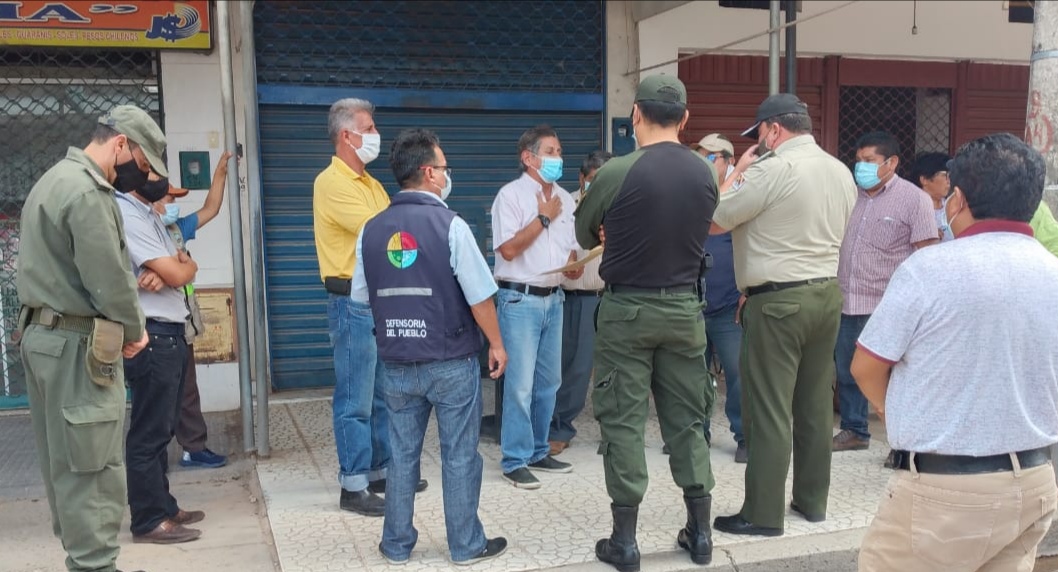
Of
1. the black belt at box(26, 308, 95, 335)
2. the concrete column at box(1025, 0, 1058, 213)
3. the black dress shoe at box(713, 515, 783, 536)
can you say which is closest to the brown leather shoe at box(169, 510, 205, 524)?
the black belt at box(26, 308, 95, 335)

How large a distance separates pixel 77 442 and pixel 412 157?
1.66m

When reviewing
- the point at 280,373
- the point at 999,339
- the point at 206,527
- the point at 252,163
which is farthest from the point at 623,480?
the point at 280,373

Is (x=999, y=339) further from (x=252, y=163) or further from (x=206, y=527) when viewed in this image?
(x=252, y=163)

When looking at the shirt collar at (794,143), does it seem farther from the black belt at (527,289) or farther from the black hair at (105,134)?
the black hair at (105,134)

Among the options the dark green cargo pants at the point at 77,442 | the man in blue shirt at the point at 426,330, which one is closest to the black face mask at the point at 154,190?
the dark green cargo pants at the point at 77,442

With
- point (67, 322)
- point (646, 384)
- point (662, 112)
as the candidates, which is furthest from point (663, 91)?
point (67, 322)

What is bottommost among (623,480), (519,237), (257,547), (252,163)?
(257,547)

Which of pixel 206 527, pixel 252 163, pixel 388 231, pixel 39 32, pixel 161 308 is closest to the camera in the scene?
pixel 388 231

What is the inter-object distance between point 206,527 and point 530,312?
194 cm

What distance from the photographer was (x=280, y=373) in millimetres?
6785

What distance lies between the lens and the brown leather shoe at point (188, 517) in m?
4.30

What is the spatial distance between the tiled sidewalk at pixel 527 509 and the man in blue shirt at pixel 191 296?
1.32ft

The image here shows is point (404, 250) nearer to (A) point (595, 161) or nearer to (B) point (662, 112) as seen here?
(B) point (662, 112)

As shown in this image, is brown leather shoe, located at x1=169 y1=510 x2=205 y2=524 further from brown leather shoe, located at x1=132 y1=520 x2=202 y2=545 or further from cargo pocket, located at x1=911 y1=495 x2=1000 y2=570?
cargo pocket, located at x1=911 y1=495 x2=1000 y2=570
